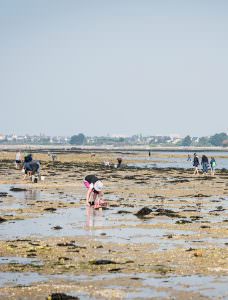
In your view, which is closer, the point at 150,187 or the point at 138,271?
the point at 138,271

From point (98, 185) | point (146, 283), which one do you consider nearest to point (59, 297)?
point (146, 283)

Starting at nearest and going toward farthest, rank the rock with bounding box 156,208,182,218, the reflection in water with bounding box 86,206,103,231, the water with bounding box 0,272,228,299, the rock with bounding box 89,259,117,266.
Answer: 1. the water with bounding box 0,272,228,299
2. the rock with bounding box 89,259,117,266
3. the reflection in water with bounding box 86,206,103,231
4. the rock with bounding box 156,208,182,218

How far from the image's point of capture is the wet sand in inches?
524

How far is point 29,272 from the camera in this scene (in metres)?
14.8

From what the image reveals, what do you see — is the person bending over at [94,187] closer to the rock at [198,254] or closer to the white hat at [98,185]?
the white hat at [98,185]

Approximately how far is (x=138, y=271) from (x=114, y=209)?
14227mm

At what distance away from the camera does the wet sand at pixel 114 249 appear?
43.7ft

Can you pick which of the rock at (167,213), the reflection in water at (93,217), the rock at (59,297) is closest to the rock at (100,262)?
the rock at (59,297)

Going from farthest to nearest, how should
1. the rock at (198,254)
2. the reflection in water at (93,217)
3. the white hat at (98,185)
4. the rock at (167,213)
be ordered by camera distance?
the white hat at (98,185), the rock at (167,213), the reflection in water at (93,217), the rock at (198,254)

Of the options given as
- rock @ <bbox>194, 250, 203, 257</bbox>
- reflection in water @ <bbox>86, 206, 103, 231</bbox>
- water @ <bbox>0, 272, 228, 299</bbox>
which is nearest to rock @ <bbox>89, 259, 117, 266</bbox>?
water @ <bbox>0, 272, 228, 299</bbox>

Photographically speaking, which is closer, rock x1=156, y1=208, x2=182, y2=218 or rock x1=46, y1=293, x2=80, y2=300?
rock x1=46, y1=293, x2=80, y2=300

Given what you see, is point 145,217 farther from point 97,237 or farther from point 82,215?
point 97,237

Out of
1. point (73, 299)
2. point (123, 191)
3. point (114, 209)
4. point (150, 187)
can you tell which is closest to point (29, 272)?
point (73, 299)

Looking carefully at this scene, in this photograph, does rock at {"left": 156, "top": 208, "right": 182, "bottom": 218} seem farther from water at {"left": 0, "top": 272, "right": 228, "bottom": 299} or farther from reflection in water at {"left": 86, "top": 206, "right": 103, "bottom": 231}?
water at {"left": 0, "top": 272, "right": 228, "bottom": 299}
